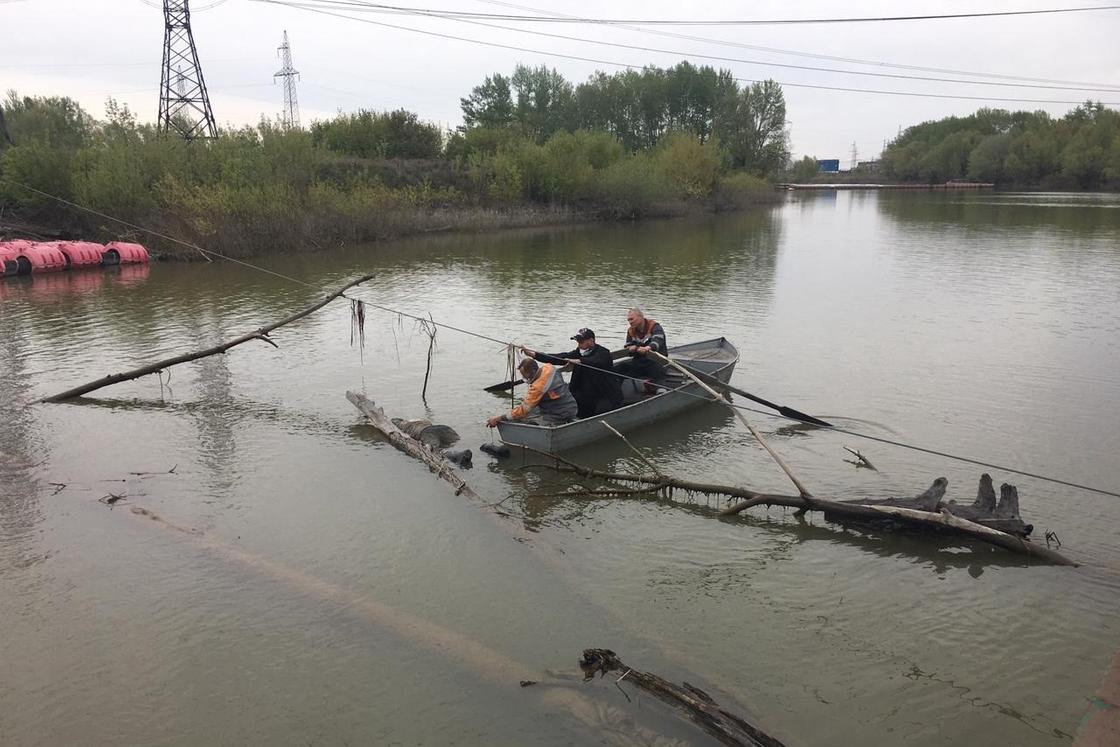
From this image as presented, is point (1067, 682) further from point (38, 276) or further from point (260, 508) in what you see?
point (38, 276)

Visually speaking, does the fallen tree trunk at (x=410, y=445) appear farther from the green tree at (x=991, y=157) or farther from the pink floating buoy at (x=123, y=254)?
the green tree at (x=991, y=157)

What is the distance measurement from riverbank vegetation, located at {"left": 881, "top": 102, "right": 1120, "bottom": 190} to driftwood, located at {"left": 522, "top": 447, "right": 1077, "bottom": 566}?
9184 cm

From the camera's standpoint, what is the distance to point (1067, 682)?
218 inches

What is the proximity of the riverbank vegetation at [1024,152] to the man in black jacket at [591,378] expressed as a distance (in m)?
91.3

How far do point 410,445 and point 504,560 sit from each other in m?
2.84

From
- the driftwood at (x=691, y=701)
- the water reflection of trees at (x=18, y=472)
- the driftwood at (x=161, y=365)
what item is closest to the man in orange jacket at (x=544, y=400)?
the driftwood at (x=161, y=365)

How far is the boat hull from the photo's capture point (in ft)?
30.9

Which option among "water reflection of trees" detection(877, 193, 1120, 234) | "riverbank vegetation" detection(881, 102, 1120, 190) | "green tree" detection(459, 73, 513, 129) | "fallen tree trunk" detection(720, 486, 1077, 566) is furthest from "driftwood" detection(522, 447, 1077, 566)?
"riverbank vegetation" detection(881, 102, 1120, 190)

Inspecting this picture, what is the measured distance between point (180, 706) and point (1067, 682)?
6.46 meters

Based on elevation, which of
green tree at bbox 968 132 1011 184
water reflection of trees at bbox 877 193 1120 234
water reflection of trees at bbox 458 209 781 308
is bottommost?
water reflection of trees at bbox 458 209 781 308

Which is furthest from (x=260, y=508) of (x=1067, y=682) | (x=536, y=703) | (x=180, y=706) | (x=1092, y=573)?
(x=1092, y=573)

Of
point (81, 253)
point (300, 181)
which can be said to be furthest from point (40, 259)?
point (300, 181)

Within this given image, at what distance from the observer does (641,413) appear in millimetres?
10492

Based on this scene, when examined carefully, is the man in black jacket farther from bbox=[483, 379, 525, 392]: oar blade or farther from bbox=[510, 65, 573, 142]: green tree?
bbox=[510, 65, 573, 142]: green tree
